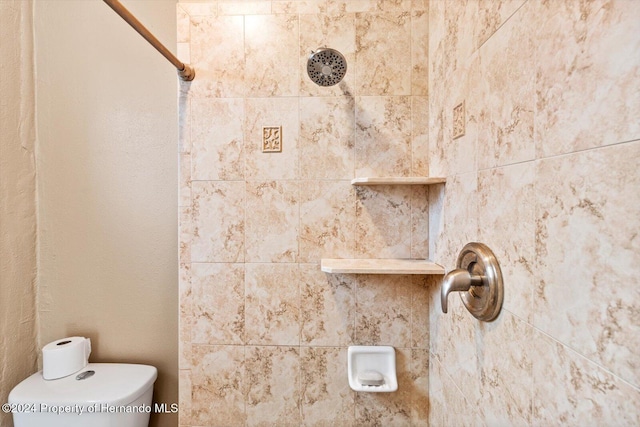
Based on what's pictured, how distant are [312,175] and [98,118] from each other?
39.5 inches

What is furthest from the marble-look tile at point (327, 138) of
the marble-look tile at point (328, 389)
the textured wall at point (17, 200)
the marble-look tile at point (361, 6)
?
the textured wall at point (17, 200)

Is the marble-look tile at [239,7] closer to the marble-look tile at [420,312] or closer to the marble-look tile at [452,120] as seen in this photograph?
the marble-look tile at [452,120]

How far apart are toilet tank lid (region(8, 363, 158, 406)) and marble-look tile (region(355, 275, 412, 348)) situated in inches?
34.1

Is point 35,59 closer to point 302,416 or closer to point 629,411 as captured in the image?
point 302,416

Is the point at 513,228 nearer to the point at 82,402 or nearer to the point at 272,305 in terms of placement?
the point at 272,305

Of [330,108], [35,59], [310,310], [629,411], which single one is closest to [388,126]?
[330,108]

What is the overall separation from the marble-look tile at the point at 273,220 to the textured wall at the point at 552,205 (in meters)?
0.60

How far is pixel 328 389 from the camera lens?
3.36ft

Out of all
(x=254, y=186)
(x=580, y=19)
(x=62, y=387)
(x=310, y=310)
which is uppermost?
(x=580, y=19)

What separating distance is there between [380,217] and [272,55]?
0.78 metres

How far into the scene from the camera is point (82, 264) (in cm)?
116

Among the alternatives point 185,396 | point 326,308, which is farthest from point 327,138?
point 185,396

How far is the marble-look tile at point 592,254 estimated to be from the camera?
33cm

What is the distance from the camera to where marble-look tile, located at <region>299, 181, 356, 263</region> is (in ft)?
3.39
